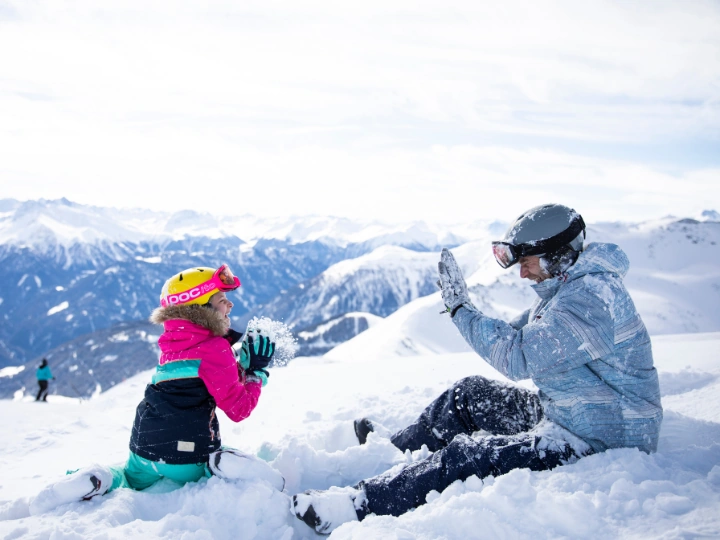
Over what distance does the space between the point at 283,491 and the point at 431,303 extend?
221 ft

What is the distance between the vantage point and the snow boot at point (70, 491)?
3.62m

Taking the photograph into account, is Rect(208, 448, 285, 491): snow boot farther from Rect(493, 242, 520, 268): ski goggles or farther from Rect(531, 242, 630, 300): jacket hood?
Rect(531, 242, 630, 300): jacket hood

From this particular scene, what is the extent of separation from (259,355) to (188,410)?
2.40 feet

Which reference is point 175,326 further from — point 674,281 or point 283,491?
point 674,281

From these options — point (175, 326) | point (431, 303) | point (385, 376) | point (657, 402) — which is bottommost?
point (431, 303)

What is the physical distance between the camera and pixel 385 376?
9266 millimetres

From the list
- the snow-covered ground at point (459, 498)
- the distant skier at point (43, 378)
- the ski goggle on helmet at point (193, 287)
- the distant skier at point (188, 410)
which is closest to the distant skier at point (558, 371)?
the snow-covered ground at point (459, 498)

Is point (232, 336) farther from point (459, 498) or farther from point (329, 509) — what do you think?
point (459, 498)

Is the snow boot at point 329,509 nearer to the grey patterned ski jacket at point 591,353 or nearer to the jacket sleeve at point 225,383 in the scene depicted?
the jacket sleeve at point 225,383

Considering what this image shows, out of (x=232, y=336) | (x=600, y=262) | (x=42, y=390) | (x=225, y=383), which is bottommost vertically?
(x=42, y=390)

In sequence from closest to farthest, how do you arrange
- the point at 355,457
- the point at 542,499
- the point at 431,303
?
1. the point at 542,499
2. the point at 355,457
3. the point at 431,303

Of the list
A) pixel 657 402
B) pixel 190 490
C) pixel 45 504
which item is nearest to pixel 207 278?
pixel 190 490

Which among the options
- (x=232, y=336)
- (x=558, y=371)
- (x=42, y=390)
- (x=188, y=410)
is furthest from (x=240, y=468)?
(x=42, y=390)

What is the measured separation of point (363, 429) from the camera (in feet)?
16.5
